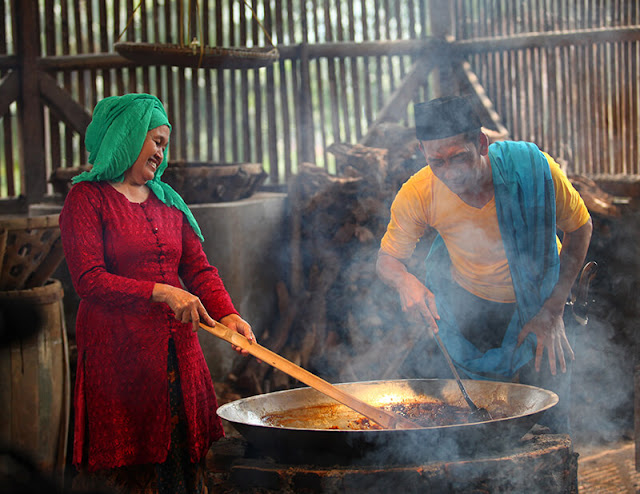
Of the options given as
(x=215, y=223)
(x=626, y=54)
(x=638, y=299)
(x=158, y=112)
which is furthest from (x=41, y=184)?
(x=626, y=54)

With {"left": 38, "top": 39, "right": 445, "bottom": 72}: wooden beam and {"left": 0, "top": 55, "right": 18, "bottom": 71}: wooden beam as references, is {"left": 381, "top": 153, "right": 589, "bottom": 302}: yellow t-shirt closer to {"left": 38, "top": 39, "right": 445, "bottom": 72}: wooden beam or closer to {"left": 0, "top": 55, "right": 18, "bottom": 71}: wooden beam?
{"left": 38, "top": 39, "right": 445, "bottom": 72}: wooden beam

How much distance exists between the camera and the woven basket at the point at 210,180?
473 centimetres

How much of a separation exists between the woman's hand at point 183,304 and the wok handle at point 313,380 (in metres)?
0.03

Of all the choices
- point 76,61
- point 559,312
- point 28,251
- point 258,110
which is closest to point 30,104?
point 76,61

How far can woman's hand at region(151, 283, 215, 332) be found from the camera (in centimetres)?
229

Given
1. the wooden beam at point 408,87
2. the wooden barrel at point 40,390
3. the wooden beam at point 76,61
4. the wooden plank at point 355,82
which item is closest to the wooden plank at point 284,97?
the wooden plank at point 355,82

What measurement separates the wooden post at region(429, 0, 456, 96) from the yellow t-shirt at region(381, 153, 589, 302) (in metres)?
3.63

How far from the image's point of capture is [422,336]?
5.03 meters

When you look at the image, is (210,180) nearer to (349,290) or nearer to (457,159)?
(349,290)

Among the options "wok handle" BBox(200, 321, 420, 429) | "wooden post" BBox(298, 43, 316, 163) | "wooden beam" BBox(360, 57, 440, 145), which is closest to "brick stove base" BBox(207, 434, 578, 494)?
"wok handle" BBox(200, 321, 420, 429)

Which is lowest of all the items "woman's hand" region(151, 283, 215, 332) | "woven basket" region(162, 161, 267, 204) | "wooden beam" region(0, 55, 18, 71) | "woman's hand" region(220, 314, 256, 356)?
"woman's hand" region(220, 314, 256, 356)

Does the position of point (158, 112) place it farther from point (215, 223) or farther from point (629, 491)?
point (629, 491)

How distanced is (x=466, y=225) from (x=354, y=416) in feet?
3.08

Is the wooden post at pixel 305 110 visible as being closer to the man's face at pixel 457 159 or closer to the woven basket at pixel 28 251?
the woven basket at pixel 28 251
